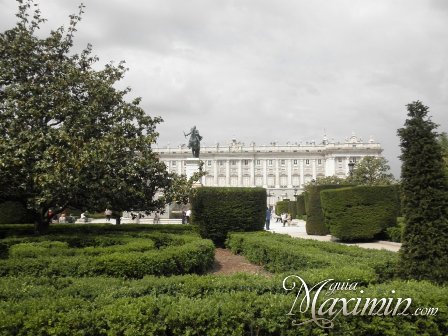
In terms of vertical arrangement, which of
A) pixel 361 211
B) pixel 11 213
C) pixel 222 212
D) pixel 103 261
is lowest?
pixel 103 261

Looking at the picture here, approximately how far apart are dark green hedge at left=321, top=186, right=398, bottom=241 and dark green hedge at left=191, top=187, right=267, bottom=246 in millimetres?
3591

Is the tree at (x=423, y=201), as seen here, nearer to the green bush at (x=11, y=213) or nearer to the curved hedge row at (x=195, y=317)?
the curved hedge row at (x=195, y=317)

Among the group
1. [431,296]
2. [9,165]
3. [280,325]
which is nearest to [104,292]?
[280,325]

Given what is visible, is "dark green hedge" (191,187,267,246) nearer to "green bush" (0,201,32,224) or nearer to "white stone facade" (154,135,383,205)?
"green bush" (0,201,32,224)

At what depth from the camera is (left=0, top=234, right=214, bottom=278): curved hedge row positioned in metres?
7.39

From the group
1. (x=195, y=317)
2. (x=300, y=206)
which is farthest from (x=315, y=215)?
(x=300, y=206)

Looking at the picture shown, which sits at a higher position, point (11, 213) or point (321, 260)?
point (11, 213)

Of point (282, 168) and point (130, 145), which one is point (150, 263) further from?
point (282, 168)

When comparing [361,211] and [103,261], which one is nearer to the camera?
[103,261]

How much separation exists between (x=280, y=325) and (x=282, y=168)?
361 feet

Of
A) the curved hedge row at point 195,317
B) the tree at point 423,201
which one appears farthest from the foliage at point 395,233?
the curved hedge row at point 195,317

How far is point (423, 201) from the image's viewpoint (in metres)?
6.48

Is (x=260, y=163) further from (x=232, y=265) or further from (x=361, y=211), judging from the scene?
(x=232, y=265)

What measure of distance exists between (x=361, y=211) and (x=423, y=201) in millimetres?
11642
